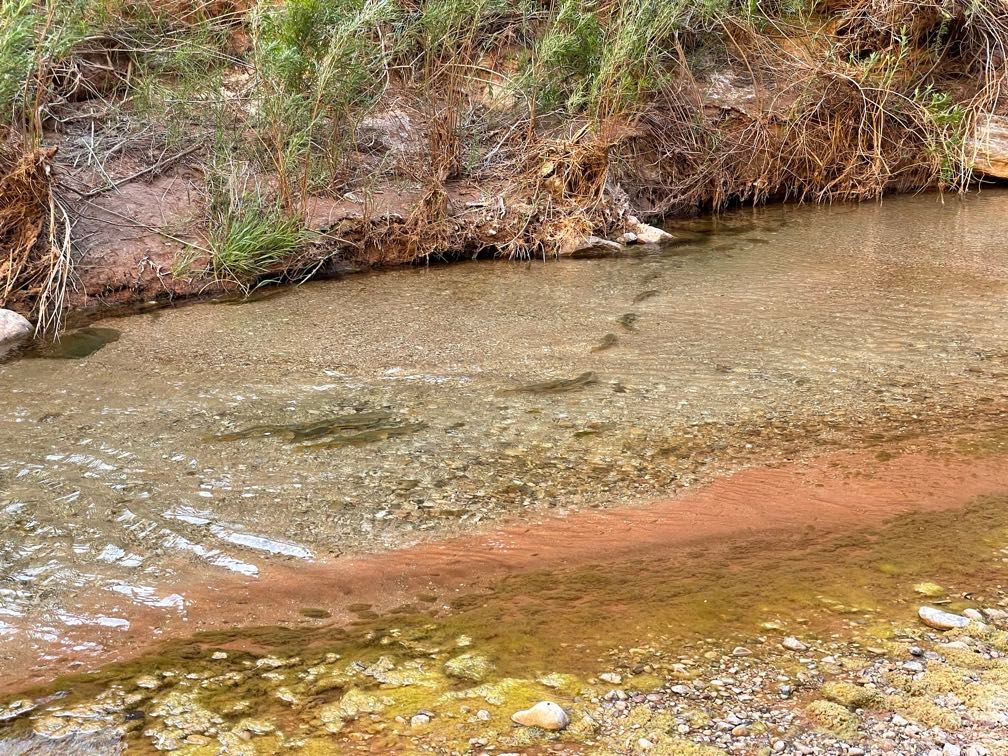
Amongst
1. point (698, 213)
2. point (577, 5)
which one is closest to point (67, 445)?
point (577, 5)

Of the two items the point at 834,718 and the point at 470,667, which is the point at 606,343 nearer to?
the point at 470,667

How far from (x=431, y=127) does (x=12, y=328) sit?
2.55 metres

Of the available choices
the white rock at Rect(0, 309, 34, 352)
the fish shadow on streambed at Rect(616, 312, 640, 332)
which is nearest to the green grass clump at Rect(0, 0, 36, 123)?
the white rock at Rect(0, 309, 34, 352)

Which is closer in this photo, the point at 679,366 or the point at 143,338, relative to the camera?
the point at 679,366

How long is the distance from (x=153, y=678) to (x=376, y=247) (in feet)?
12.9

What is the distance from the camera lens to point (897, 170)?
24.2ft

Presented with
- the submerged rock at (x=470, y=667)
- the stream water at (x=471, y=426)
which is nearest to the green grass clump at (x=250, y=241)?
the stream water at (x=471, y=426)

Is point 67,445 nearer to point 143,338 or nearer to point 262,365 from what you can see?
point 262,365

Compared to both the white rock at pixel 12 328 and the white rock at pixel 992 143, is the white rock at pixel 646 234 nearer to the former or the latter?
the white rock at pixel 992 143

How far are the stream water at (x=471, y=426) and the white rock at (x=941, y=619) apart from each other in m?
0.12

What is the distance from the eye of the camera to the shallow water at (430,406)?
2400 millimetres

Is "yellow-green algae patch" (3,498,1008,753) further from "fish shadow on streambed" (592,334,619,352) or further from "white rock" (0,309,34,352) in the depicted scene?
"white rock" (0,309,34,352)

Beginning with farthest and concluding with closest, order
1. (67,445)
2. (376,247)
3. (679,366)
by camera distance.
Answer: (376,247) → (679,366) → (67,445)

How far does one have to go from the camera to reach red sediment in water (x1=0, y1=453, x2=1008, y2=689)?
2.08 m
